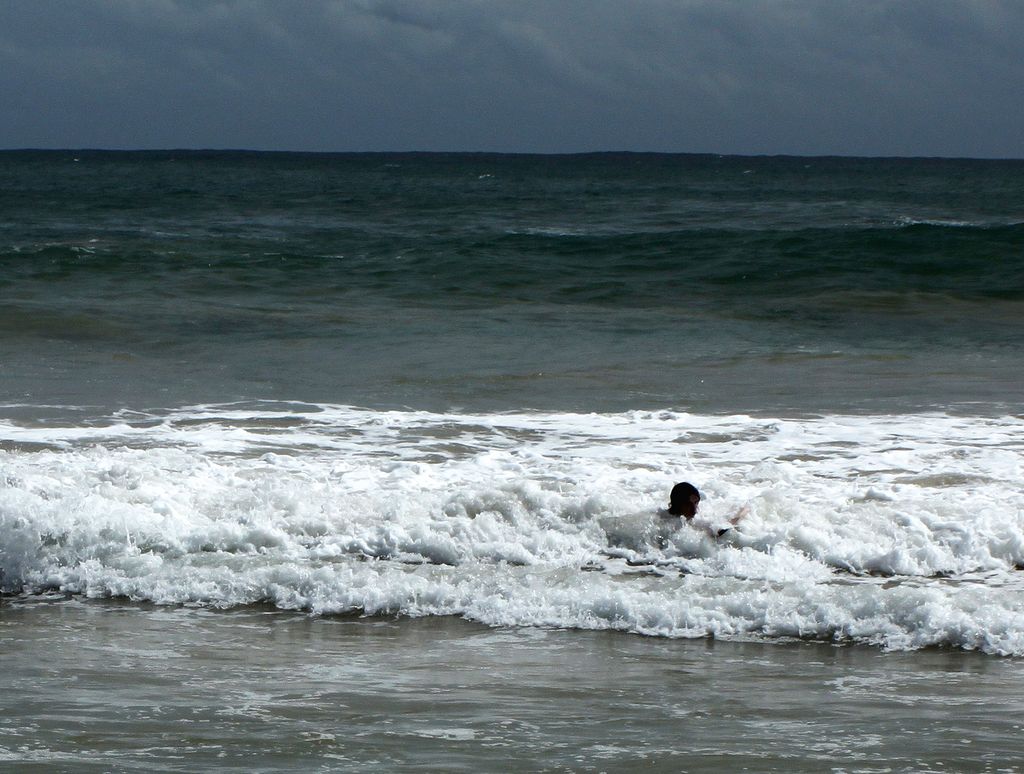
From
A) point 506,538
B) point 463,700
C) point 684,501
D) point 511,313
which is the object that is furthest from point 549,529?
point 511,313

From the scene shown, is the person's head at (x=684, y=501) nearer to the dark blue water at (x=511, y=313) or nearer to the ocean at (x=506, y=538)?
the ocean at (x=506, y=538)

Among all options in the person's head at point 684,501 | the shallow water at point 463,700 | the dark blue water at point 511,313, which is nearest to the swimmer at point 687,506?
the person's head at point 684,501

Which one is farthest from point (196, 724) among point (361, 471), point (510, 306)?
point (510, 306)

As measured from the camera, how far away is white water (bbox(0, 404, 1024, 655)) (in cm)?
651

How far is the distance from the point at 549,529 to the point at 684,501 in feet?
2.73

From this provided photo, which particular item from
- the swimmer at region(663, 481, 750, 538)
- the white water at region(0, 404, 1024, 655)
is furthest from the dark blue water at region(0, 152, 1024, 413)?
the swimmer at region(663, 481, 750, 538)

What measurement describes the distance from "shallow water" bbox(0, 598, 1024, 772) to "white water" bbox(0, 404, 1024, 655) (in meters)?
0.29

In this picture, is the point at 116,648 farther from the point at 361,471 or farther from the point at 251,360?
the point at 251,360

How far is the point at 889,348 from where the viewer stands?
15.9m

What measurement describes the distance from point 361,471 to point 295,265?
16289 mm

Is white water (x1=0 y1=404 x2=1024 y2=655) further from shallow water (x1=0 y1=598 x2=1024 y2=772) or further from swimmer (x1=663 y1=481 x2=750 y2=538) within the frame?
shallow water (x1=0 y1=598 x2=1024 y2=772)

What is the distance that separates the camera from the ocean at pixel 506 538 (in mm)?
4895

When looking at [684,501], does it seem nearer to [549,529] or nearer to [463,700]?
[549,529]

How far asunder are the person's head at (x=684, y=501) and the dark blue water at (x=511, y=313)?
3922mm
